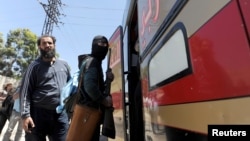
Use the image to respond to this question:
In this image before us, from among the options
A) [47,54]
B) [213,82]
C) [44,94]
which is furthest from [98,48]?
[213,82]

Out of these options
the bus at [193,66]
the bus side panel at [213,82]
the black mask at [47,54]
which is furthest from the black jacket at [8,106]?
the bus side panel at [213,82]

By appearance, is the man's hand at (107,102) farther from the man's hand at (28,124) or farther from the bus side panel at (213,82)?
the bus side panel at (213,82)

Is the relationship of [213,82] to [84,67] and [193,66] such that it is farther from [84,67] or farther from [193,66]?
[84,67]

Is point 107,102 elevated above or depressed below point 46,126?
above

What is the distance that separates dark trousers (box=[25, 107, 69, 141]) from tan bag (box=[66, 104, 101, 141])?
0.49m

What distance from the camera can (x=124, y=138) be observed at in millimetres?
3732

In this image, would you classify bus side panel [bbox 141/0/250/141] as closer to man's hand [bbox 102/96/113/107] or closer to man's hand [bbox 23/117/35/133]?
man's hand [bbox 102/96/113/107]

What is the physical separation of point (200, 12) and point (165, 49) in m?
0.63

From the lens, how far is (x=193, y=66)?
1.52 meters

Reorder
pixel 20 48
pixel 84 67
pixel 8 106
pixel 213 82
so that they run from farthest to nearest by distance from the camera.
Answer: pixel 20 48 → pixel 8 106 → pixel 84 67 → pixel 213 82

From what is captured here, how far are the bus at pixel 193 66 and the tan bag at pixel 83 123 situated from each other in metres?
0.74

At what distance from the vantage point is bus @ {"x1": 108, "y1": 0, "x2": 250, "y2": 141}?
3.70 ft

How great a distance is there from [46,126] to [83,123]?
630 millimetres

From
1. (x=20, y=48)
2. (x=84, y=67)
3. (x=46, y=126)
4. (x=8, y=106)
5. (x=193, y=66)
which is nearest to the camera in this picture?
(x=193, y=66)
